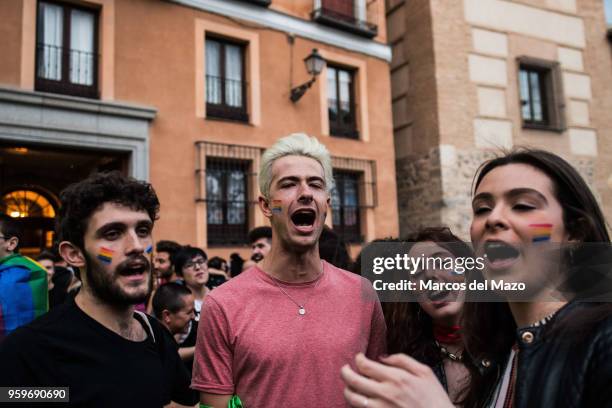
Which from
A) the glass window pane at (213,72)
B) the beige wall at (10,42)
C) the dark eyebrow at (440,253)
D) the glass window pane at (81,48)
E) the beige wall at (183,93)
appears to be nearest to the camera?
the dark eyebrow at (440,253)

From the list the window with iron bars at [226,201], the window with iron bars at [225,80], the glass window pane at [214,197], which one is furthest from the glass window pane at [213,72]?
the glass window pane at [214,197]

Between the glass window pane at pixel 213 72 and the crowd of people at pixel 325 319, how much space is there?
28.3 ft

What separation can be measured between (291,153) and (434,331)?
3.48ft

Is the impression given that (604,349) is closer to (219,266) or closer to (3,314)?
(3,314)

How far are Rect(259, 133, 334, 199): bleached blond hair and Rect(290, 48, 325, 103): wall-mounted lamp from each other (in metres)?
8.54

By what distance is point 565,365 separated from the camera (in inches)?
45.8

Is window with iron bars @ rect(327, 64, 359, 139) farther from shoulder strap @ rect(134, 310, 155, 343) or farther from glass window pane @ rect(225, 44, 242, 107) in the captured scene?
shoulder strap @ rect(134, 310, 155, 343)

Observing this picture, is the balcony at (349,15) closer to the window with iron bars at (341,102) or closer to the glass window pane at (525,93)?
the window with iron bars at (341,102)

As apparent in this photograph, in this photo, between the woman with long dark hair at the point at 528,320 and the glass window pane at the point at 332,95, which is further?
the glass window pane at the point at 332,95

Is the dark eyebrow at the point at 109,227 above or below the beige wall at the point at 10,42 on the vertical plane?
below

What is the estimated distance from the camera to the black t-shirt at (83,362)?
1805mm

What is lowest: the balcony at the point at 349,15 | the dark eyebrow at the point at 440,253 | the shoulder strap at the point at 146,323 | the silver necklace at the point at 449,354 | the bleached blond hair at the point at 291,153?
the silver necklace at the point at 449,354

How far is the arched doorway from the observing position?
36.7 ft

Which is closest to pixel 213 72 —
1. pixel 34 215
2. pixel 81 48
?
pixel 81 48
